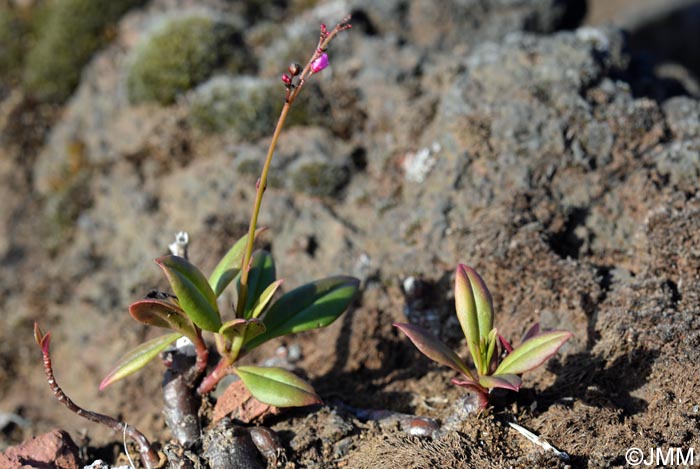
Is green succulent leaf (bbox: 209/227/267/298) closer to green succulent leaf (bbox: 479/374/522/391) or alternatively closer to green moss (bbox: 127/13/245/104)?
green succulent leaf (bbox: 479/374/522/391)

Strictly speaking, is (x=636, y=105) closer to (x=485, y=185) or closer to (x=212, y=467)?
(x=485, y=185)

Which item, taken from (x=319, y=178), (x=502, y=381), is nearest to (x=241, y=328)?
(x=502, y=381)

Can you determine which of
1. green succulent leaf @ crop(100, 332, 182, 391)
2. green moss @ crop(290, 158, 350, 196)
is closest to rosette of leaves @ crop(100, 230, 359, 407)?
green succulent leaf @ crop(100, 332, 182, 391)

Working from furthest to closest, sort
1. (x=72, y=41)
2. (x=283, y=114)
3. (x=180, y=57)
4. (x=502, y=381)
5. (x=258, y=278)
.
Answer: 1. (x=72, y=41)
2. (x=180, y=57)
3. (x=258, y=278)
4. (x=502, y=381)
5. (x=283, y=114)

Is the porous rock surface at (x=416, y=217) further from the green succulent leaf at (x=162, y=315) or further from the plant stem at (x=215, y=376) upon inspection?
the green succulent leaf at (x=162, y=315)

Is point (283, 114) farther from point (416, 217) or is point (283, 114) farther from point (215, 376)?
point (416, 217)

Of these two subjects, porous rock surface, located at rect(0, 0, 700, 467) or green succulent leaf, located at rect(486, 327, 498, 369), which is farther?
porous rock surface, located at rect(0, 0, 700, 467)

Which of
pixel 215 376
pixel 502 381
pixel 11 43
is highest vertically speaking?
pixel 11 43

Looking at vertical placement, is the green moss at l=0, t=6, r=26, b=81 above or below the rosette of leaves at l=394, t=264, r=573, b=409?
above
